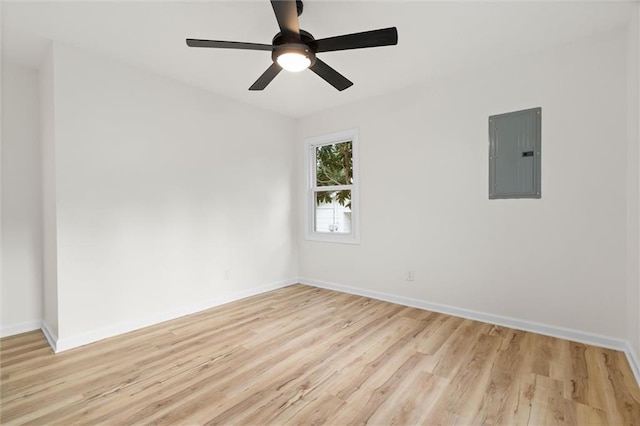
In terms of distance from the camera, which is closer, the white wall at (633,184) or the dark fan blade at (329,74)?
the white wall at (633,184)

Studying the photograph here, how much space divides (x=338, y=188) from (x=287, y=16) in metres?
2.77

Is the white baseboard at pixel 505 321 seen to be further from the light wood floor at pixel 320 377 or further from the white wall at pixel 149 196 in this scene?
the white wall at pixel 149 196

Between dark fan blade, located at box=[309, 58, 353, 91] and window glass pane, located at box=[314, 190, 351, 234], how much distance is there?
2.03m

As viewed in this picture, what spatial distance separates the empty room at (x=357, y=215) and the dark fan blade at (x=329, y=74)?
18 millimetres

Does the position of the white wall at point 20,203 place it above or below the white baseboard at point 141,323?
above

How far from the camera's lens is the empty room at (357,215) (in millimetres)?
1975

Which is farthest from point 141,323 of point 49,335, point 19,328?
point 19,328

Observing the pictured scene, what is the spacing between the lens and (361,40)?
1950mm

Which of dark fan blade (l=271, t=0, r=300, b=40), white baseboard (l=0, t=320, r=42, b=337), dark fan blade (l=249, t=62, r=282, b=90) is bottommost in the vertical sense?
white baseboard (l=0, t=320, r=42, b=337)

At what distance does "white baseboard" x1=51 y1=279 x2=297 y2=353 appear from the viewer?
8.35 ft

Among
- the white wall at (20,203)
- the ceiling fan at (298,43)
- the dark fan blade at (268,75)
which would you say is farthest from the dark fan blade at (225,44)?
the white wall at (20,203)

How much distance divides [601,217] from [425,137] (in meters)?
1.73

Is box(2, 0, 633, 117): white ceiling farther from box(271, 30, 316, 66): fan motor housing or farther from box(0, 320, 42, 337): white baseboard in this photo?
box(0, 320, 42, 337): white baseboard

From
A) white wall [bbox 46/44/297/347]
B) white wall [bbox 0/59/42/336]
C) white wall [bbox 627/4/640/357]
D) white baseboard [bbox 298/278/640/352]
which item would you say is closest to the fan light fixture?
white wall [bbox 46/44/297/347]
